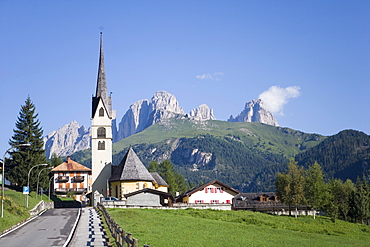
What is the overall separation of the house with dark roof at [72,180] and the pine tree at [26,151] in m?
36.3

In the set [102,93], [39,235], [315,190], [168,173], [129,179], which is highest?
[102,93]

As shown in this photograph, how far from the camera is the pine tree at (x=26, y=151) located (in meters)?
79.9

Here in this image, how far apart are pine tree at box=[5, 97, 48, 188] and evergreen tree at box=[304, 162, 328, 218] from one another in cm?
4614

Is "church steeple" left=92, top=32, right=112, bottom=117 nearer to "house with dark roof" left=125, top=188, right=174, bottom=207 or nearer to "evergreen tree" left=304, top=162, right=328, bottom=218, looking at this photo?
"house with dark roof" left=125, top=188, right=174, bottom=207

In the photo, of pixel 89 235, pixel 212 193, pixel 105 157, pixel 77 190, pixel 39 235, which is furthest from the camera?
pixel 77 190

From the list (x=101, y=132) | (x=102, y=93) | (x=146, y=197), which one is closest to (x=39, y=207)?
(x=146, y=197)

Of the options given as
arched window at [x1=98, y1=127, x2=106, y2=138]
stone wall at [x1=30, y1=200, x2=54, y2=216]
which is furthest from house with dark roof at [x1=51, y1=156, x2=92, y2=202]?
stone wall at [x1=30, y1=200, x2=54, y2=216]

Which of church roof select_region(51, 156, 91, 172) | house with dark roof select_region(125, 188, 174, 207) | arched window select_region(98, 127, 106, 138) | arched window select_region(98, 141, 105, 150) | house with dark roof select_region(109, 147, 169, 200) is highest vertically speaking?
arched window select_region(98, 127, 106, 138)

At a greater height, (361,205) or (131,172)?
(131,172)

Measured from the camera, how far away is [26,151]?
8250 cm

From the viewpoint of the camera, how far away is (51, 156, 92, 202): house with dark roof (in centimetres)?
12050

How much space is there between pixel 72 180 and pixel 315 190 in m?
60.4

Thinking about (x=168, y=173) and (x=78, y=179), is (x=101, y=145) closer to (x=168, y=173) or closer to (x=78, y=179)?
(x=78, y=179)

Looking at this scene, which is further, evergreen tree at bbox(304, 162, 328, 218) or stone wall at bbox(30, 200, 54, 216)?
evergreen tree at bbox(304, 162, 328, 218)
